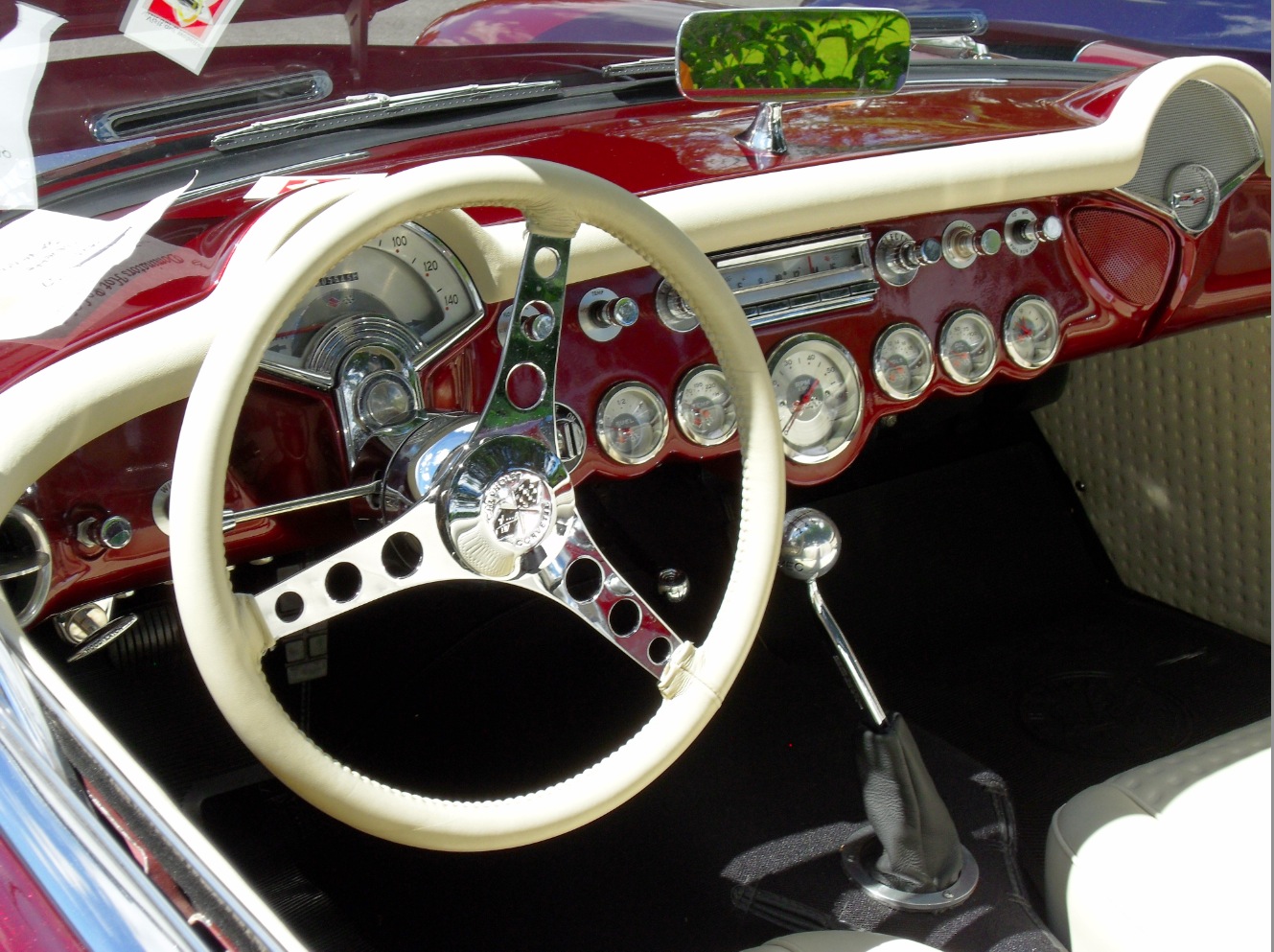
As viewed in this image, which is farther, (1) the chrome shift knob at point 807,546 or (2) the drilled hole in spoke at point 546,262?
(1) the chrome shift knob at point 807,546

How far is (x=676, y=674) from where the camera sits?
3.90 ft

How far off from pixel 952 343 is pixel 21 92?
4.08 feet

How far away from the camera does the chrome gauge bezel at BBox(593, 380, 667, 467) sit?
1.52 meters

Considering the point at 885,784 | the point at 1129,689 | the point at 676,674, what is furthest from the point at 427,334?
the point at 1129,689

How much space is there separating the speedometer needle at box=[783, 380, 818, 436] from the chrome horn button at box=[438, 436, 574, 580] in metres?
0.57

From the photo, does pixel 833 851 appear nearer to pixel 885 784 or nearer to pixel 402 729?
pixel 885 784

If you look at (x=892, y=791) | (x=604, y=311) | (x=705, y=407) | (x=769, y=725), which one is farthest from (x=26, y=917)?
(x=769, y=725)

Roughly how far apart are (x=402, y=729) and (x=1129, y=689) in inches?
54.4

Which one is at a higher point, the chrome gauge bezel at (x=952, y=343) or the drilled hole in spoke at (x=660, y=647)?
the chrome gauge bezel at (x=952, y=343)

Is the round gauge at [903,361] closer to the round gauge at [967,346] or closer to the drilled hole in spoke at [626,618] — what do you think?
the round gauge at [967,346]

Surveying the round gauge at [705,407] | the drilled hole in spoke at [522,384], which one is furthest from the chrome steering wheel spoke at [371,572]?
the round gauge at [705,407]

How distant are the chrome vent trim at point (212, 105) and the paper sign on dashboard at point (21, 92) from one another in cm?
9

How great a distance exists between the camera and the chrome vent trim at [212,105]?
1.55 metres

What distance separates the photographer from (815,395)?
1.72 metres
